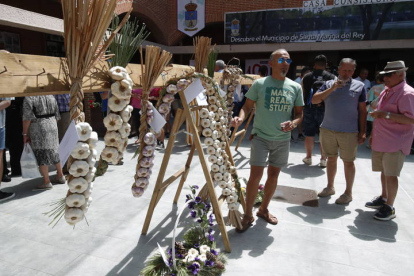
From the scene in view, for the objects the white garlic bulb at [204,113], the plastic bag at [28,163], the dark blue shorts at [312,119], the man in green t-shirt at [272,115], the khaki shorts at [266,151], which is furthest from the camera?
the dark blue shorts at [312,119]

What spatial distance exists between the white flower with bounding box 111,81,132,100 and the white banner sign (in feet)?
35.1

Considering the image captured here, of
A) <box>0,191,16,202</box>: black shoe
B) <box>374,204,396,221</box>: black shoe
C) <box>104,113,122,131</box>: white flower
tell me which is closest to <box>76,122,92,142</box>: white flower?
<box>104,113,122,131</box>: white flower

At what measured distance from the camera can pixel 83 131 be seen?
1.42 meters

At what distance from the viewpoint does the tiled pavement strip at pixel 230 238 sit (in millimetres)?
2375

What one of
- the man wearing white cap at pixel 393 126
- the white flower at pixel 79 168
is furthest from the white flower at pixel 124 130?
the man wearing white cap at pixel 393 126

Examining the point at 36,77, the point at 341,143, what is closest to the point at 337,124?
the point at 341,143

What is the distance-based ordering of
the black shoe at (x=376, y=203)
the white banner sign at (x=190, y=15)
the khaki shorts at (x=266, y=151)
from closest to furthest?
the khaki shorts at (x=266, y=151)
the black shoe at (x=376, y=203)
the white banner sign at (x=190, y=15)

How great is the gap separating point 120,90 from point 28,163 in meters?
2.95

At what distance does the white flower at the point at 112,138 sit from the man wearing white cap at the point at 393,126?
2.66 meters

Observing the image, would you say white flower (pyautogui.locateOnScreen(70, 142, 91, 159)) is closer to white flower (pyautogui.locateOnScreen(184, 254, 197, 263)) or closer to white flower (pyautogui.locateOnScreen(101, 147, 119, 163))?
white flower (pyautogui.locateOnScreen(101, 147, 119, 163))

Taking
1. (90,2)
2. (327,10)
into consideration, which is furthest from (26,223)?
(327,10)

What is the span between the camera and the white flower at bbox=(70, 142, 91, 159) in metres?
1.40

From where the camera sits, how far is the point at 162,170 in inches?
106

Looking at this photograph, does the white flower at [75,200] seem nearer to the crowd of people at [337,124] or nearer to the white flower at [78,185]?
the white flower at [78,185]
